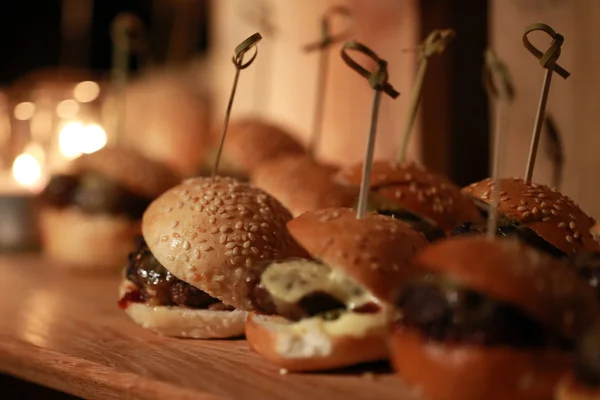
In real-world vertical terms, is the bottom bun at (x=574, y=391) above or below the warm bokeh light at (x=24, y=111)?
below

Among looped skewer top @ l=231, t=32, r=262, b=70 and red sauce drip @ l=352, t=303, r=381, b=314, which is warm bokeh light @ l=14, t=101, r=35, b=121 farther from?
red sauce drip @ l=352, t=303, r=381, b=314

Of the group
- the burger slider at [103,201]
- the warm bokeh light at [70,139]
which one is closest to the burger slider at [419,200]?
the burger slider at [103,201]

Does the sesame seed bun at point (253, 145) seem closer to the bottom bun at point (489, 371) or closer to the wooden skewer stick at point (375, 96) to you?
the wooden skewer stick at point (375, 96)

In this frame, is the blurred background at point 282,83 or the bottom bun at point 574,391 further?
the blurred background at point 282,83

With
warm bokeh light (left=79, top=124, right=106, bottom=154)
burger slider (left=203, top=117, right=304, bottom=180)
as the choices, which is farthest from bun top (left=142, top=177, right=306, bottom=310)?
warm bokeh light (left=79, top=124, right=106, bottom=154)

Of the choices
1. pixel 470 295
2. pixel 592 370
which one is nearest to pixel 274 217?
pixel 470 295

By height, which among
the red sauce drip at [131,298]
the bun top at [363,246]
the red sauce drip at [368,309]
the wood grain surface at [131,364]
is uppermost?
the bun top at [363,246]

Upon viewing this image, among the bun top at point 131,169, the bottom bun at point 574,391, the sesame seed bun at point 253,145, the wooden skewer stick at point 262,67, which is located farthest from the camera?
the wooden skewer stick at point 262,67

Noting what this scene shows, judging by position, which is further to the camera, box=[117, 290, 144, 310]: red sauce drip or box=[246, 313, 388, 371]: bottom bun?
box=[117, 290, 144, 310]: red sauce drip

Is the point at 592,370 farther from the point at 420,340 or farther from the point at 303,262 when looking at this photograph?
the point at 303,262
